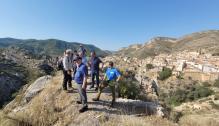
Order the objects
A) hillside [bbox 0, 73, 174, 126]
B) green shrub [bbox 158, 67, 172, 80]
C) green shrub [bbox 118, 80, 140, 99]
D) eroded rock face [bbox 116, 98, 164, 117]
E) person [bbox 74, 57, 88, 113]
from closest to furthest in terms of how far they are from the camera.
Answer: hillside [bbox 0, 73, 174, 126] → person [bbox 74, 57, 88, 113] → eroded rock face [bbox 116, 98, 164, 117] → green shrub [bbox 118, 80, 140, 99] → green shrub [bbox 158, 67, 172, 80]

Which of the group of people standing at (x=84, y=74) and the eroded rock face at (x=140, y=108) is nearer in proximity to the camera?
the group of people standing at (x=84, y=74)

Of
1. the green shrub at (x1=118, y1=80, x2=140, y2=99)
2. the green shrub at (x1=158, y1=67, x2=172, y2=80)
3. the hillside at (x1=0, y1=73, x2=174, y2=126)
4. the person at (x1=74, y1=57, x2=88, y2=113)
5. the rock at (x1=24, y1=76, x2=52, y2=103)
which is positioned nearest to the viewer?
the hillside at (x1=0, y1=73, x2=174, y2=126)

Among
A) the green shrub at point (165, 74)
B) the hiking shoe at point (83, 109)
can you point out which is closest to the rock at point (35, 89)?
the hiking shoe at point (83, 109)

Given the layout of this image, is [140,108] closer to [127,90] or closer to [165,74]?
[127,90]

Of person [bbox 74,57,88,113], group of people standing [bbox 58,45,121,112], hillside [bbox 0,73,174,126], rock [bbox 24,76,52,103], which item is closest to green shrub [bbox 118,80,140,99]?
hillside [bbox 0,73,174,126]

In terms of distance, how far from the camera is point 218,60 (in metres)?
89.5

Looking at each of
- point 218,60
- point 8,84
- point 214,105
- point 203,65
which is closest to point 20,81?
point 8,84

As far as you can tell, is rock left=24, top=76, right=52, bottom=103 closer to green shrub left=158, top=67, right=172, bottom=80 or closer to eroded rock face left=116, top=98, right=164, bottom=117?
eroded rock face left=116, top=98, right=164, bottom=117

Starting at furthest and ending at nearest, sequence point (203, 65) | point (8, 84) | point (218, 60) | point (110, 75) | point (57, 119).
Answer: point (218, 60), point (203, 65), point (8, 84), point (110, 75), point (57, 119)

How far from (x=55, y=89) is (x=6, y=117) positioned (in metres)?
3.77

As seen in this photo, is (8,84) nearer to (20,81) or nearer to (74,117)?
(20,81)

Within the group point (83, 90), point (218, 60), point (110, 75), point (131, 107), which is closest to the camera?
point (83, 90)

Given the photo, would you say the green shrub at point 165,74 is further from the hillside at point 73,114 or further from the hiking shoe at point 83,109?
the hiking shoe at point 83,109

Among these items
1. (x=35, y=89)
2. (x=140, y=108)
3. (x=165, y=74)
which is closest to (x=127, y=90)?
(x=140, y=108)
